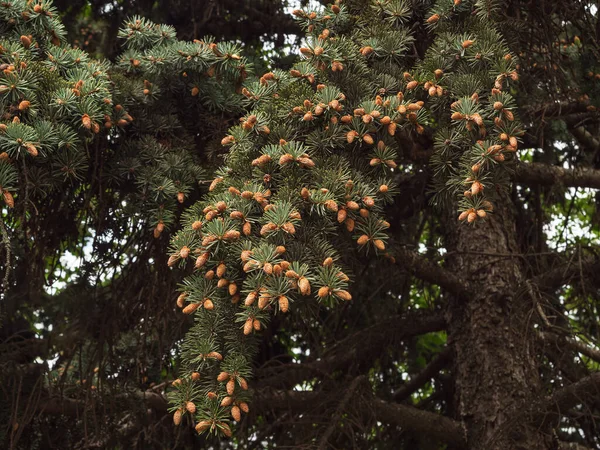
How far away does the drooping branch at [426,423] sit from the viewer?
445cm

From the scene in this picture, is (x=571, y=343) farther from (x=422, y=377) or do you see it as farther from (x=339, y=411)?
(x=339, y=411)

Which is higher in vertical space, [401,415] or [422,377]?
[422,377]

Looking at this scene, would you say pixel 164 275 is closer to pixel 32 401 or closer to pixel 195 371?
pixel 32 401

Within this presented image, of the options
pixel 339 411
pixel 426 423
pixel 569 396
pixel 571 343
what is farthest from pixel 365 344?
pixel 569 396

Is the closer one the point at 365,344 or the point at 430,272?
the point at 430,272

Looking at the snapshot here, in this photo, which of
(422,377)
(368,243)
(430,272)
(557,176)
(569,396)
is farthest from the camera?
(422,377)

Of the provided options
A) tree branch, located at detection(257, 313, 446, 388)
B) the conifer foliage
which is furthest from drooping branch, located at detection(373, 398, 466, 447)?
the conifer foliage

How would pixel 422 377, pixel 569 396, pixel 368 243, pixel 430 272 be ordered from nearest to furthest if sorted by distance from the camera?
1. pixel 368 243
2. pixel 569 396
3. pixel 430 272
4. pixel 422 377

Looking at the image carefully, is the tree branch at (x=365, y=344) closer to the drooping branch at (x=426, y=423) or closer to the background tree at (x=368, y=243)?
the background tree at (x=368, y=243)

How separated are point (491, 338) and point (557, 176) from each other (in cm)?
103

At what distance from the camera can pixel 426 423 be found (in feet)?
14.8

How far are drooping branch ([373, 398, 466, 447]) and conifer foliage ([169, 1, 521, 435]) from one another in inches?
75.4

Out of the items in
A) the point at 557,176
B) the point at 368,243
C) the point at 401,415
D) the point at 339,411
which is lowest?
the point at 368,243

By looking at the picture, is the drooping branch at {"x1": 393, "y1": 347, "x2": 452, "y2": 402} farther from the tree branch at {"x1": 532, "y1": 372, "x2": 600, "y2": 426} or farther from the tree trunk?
the tree branch at {"x1": 532, "y1": 372, "x2": 600, "y2": 426}
